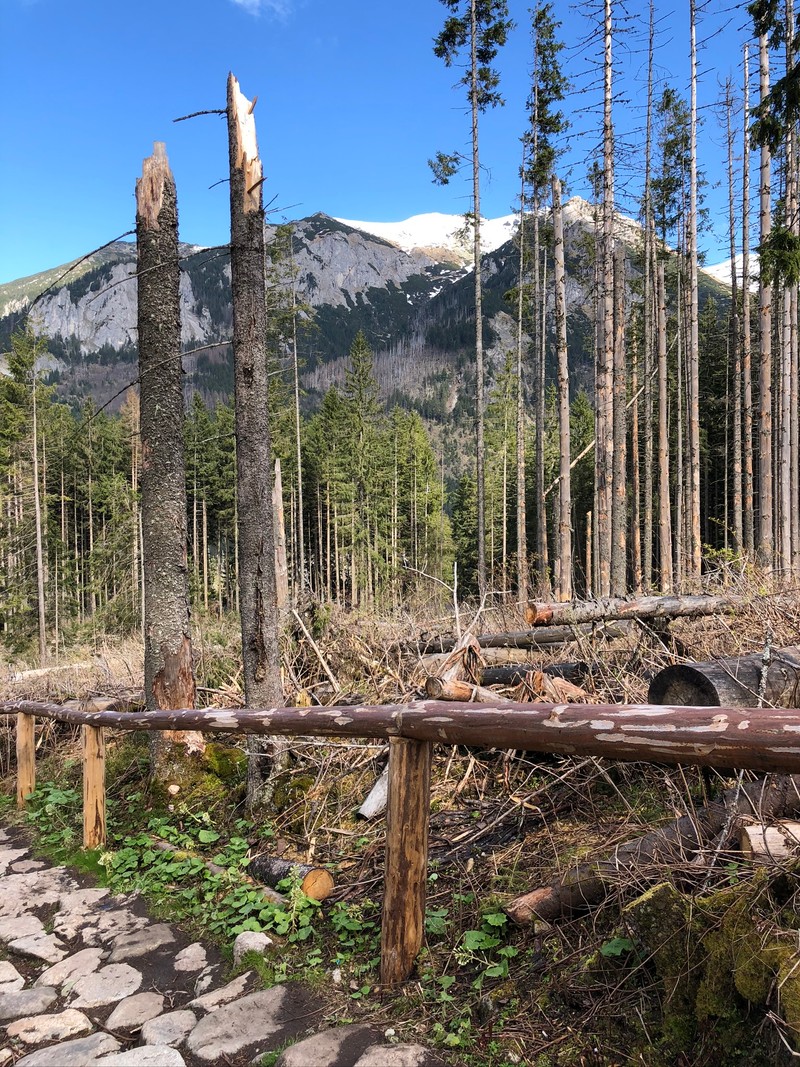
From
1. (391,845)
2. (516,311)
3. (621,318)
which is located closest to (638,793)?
(391,845)

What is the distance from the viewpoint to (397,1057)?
2254mm

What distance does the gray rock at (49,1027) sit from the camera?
8.96 feet

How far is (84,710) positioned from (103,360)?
184m

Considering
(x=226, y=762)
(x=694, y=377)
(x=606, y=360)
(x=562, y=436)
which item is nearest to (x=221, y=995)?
(x=226, y=762)

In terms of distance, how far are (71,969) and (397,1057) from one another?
2.11 metres

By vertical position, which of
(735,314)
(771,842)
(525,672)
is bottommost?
(525,672)

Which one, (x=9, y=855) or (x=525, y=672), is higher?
(x=525, y=672)

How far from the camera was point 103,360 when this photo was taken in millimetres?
166375

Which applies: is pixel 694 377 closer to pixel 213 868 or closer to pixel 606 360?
pixel 606 360

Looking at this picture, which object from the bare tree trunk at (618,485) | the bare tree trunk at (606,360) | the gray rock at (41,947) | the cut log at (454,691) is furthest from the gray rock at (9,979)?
the bare tree trunk at (618,485)

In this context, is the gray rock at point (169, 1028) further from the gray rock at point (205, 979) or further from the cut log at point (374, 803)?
the cut log at point (374, 803)

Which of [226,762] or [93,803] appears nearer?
[93,803]

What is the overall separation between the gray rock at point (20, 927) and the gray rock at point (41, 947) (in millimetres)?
53

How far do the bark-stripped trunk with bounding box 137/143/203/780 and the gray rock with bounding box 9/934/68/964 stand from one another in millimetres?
2190
